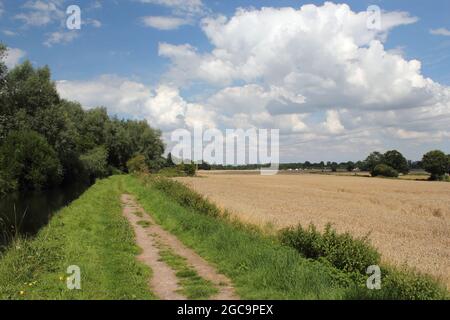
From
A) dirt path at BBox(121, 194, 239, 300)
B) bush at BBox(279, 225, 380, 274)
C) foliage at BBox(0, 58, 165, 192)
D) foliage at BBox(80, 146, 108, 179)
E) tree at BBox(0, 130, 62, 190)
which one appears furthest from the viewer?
foliage at BBox(80, 146, 108, 179)

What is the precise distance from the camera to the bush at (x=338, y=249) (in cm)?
1105

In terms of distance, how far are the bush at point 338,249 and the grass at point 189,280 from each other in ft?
10.8

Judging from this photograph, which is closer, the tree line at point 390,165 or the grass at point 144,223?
the grass at point 144,223

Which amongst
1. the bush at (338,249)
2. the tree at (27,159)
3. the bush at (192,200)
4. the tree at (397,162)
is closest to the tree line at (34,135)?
the tree at (27,159)

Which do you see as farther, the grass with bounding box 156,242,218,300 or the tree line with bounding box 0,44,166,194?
the tree line with bounding box 0,44,166,194

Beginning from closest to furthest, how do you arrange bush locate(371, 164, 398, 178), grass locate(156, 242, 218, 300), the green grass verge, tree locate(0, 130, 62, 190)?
the green grass verge < grass locate(156, 242, 218, 300) < tree locate(0, 130, 62, 190) < bush locate(371, 164, 398, 178)

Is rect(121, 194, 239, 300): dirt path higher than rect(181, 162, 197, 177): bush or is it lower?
lower

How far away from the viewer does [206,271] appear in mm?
11258

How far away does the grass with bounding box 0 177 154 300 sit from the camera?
30.0ft

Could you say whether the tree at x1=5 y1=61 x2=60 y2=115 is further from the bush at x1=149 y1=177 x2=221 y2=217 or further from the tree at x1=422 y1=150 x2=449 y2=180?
the tree at x1=422 y1=150 x2=449 y2=180

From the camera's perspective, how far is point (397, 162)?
138 metres

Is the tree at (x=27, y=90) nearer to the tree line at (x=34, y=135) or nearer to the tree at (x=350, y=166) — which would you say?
the tree line at (x=34, y=135)

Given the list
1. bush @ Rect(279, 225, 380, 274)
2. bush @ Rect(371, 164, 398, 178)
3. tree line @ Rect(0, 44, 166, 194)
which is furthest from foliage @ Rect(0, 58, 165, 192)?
bush @ Rect(371, 164, 398, 178)

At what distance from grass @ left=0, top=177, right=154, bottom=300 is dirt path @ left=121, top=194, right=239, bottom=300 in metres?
0.31
